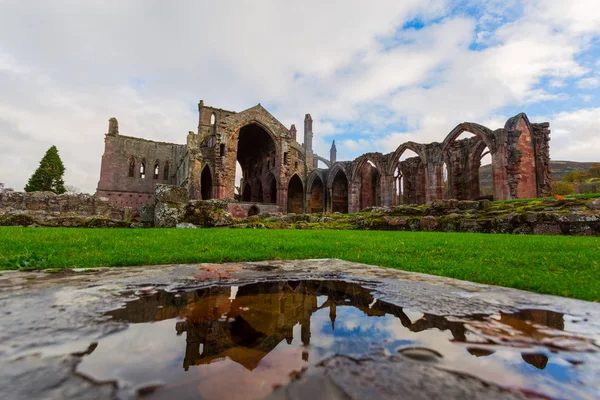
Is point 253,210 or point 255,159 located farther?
point 255,159

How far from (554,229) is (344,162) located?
838 inches

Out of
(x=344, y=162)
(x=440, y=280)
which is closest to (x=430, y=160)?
(x=344, y=162)

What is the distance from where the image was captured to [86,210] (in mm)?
17281

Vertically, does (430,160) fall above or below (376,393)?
above

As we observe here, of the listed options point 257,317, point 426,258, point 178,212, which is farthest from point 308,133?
point 257,317

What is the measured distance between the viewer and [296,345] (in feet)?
3.68

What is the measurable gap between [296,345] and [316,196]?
3247 cm

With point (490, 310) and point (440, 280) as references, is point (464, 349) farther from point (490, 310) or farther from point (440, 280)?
point (440, 280)

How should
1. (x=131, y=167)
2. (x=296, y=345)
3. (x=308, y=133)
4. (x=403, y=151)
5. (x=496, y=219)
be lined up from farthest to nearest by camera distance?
(x=308, y=133) → (x=131, y=167) → (x=403, y=151) → (x=496, y=219) → (x=296, y=345)

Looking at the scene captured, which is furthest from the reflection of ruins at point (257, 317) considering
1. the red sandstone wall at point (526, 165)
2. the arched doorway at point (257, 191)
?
the arched doorway at point (257, 191)

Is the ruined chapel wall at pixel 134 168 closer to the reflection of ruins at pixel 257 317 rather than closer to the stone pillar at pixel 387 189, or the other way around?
the stone pillar at pixel 387 189

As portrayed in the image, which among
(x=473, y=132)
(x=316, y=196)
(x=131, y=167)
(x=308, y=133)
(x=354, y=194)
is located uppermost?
(x=308, y=133)

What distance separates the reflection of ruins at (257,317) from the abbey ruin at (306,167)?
64.2 ft

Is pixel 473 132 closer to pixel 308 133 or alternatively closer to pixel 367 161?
pixel 367 161
